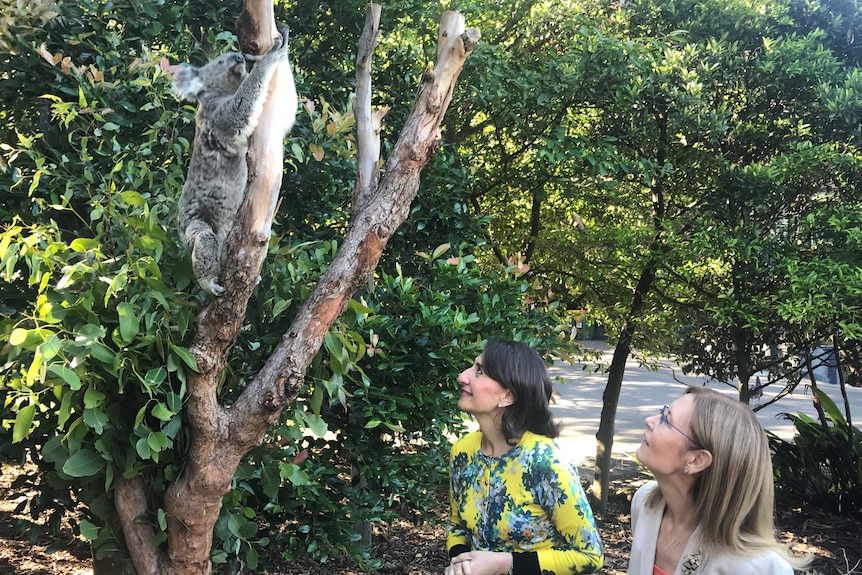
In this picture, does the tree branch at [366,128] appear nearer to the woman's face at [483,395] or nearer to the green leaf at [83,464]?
the woman's face at [483,395]

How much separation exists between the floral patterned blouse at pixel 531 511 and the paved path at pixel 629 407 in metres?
4.26

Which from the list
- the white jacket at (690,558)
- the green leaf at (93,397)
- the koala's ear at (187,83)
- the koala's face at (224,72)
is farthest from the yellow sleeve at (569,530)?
the koala's face at (224,72)

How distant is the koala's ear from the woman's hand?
205 centimetres

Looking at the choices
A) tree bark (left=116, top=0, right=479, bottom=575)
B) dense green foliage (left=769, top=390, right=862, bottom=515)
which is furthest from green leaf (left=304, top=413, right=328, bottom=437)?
dense green foliage (left=769, top=390, right=862, bottom=515)

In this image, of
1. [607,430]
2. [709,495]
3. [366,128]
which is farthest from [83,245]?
[607,430]

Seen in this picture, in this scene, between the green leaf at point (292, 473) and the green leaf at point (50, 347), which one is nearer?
the green leaf at point (50, 347)

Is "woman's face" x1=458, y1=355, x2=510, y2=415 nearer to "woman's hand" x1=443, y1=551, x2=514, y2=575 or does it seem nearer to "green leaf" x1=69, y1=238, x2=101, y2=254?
"woman's hand" x1=443, y1=551, x2=514, y2=575

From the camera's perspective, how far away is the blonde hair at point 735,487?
4.78 feet

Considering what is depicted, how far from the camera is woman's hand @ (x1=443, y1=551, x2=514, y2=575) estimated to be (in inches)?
65.3

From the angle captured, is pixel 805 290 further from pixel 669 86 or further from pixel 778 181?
pixel 669 86

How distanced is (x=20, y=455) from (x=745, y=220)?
14.1 ft

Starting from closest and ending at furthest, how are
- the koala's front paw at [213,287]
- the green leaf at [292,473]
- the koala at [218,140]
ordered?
the koala's front paw at [213,287], the green leaf at [292,473], the koala at [218,140]

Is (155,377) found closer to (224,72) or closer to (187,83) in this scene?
(187,83)

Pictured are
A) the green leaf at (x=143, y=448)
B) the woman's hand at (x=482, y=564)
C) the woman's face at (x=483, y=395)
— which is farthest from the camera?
the woman's face at (x=483, y=395)
